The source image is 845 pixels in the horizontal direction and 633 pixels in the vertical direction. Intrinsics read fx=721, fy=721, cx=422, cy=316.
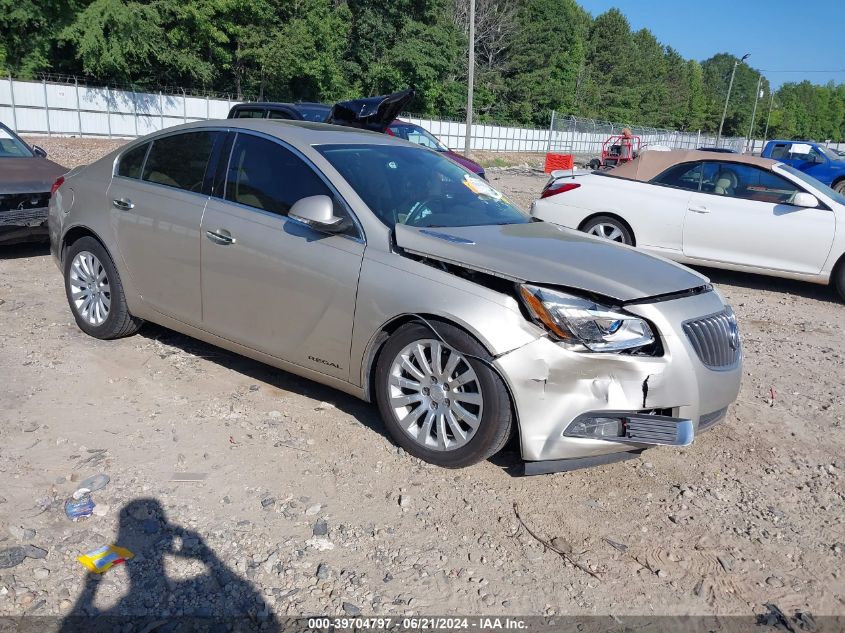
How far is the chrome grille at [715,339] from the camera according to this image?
354 cm

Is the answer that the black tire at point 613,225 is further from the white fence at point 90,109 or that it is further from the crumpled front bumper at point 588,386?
the white fence at point 90,109

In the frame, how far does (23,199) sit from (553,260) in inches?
251

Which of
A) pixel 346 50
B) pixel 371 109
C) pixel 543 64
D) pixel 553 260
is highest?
pixel 543 64

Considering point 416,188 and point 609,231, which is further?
point 609,231

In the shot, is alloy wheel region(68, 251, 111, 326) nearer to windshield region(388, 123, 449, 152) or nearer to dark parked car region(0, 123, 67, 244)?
dark parked car region(0, 123, 67, 244)

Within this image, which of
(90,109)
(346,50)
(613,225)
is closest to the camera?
(613,225)

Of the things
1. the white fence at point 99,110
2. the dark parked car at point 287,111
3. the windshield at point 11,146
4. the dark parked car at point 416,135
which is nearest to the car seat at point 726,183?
the dark parked car at point 416,135

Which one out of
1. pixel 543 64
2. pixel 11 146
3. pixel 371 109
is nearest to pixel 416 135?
pixel 371 109

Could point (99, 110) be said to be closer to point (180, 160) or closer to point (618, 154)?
point (618, 154)

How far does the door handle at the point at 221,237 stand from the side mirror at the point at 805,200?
6.40 metres

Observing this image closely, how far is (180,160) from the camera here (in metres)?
4.84

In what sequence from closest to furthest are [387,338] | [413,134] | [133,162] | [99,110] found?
[387,338] → [133,162] → [413,134] → [99,110]

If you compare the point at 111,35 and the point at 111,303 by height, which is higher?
the point at 111,35

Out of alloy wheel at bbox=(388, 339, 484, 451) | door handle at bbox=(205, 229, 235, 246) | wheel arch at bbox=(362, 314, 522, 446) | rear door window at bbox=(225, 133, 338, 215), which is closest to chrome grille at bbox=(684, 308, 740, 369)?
wheel arch at bbox=(362, 314, 522, 446)
